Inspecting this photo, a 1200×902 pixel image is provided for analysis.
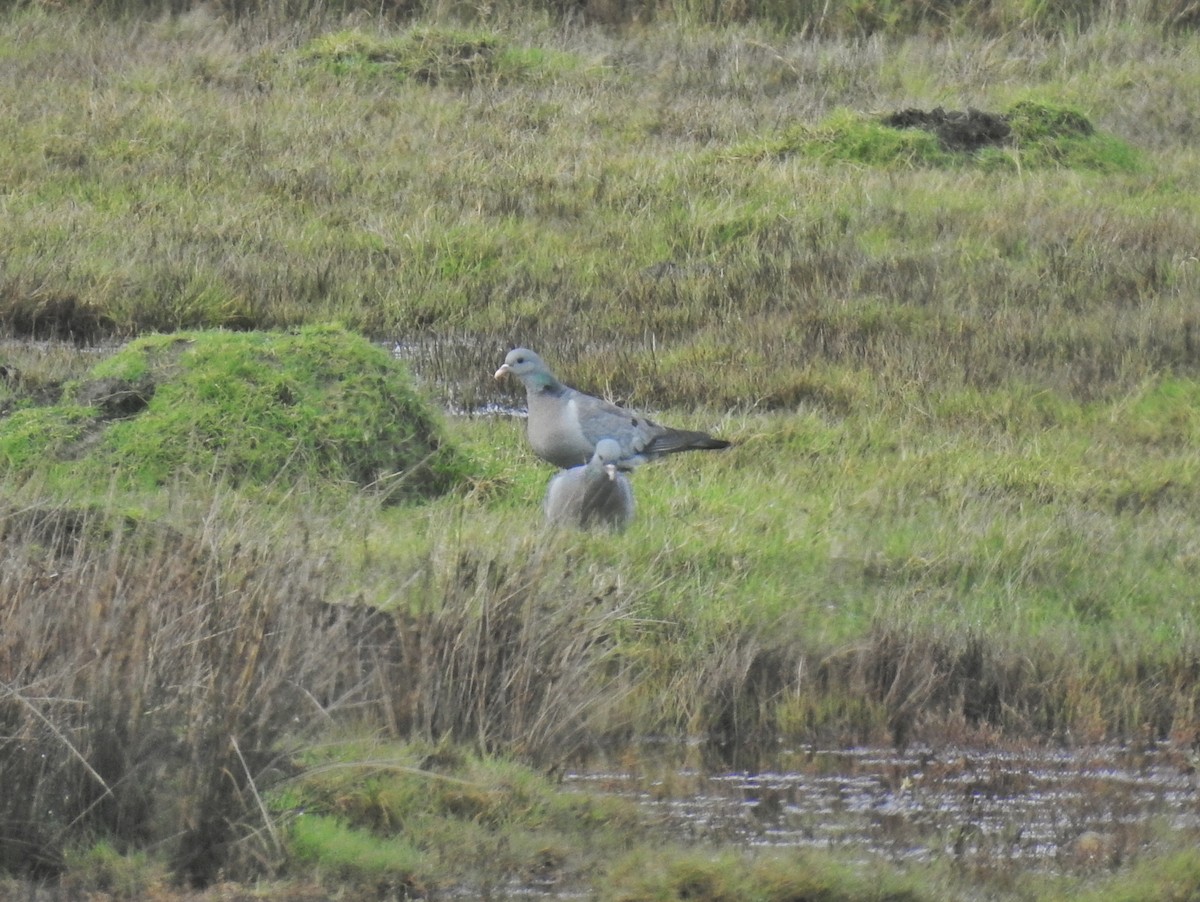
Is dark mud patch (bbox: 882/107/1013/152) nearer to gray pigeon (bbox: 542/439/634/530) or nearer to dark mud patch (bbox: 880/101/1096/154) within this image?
dark mud patch (bbox: 880/101/1096/154)

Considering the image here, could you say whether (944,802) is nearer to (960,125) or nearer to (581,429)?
(581,429)

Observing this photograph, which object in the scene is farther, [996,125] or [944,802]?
[996,125]

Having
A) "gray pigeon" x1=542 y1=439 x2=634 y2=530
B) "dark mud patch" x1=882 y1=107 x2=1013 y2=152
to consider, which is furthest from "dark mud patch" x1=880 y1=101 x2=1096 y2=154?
"gray pigeon" x1=542 y1=439 x2=634 y2=530

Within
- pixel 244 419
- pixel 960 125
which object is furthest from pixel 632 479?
pixel 960 125

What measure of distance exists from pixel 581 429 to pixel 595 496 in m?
0.69

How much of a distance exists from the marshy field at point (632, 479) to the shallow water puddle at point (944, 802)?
2 centimetres

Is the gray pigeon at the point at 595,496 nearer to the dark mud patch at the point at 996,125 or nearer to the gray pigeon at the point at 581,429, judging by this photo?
the gray pigeon at the point at 581,429

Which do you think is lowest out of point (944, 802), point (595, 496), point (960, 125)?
point (944, 802)

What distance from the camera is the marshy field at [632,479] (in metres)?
4.46

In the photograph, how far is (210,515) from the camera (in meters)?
5.38

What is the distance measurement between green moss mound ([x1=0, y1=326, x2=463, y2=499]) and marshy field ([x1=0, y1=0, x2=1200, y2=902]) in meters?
0.02

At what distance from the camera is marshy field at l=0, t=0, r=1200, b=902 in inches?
175

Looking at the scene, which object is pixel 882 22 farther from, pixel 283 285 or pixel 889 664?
pixel 889 664

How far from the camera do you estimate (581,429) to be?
745 cm
